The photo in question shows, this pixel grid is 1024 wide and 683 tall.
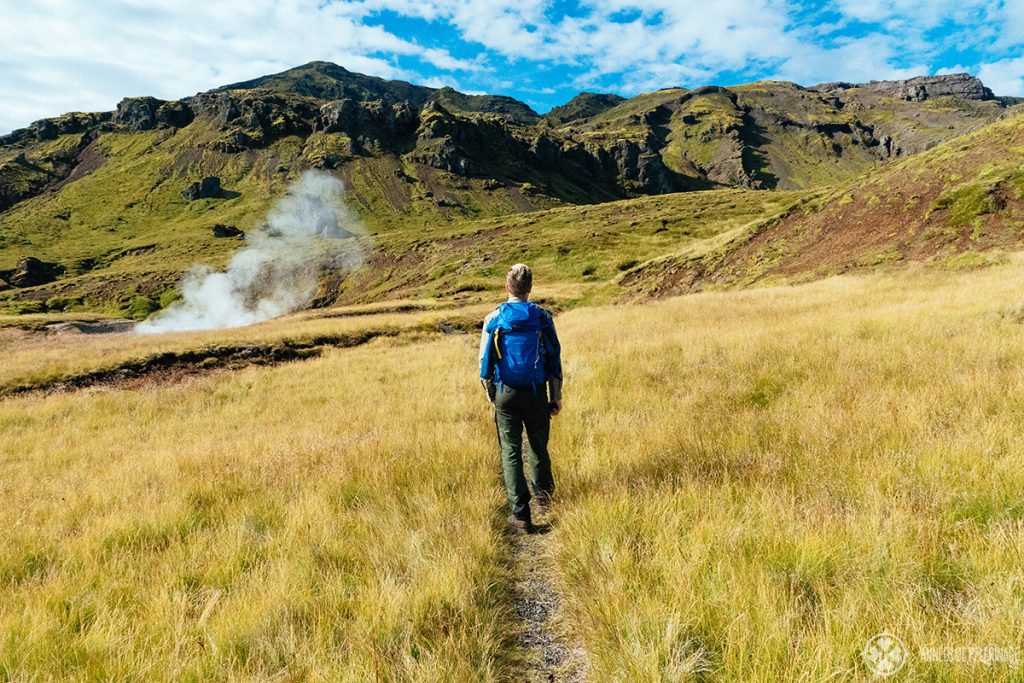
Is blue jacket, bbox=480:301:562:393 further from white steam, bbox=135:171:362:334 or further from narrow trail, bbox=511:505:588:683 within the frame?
white steam, bbox=135:171:362:334

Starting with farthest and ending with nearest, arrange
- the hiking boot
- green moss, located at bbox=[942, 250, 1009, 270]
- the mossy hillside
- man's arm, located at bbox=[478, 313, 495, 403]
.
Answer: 1. the mossy hillside
2. green moss, located at bbox=[942, 250, 1009, 270]
3. man's arm, located at bbox=[478, 313, 495, 403]
4. the hiking boot

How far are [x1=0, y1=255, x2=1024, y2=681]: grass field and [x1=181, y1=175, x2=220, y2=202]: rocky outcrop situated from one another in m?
184

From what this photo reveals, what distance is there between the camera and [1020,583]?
2699mm

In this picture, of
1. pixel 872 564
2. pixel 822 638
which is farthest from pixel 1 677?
pixel 872 564

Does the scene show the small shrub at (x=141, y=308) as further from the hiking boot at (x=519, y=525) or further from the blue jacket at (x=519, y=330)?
the hiking boot at (x=519, y=525)

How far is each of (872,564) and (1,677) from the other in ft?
17.2

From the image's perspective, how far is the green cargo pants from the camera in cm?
467

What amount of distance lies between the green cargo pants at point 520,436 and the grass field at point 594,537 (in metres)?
0.26

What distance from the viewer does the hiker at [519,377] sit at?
4691 millimetres

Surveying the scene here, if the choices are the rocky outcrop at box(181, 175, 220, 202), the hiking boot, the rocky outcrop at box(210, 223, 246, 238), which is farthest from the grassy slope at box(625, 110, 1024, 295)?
the rocky outcrop at box(181, 175, 220, 202)

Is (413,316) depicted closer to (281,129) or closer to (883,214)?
(883,214)

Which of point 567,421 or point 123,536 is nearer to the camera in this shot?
point 123,536

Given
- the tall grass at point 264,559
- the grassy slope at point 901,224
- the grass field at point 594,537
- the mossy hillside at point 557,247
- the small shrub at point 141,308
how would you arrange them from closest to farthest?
the grass field at point 594,537, the tall grass at point 264,559, the grassy slope at point 901,224, the mossy hillside at point 557,247, the small shrub at point 141,308

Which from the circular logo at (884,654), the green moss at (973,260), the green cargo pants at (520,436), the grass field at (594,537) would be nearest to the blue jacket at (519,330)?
the green cargo pants at (520,436)
